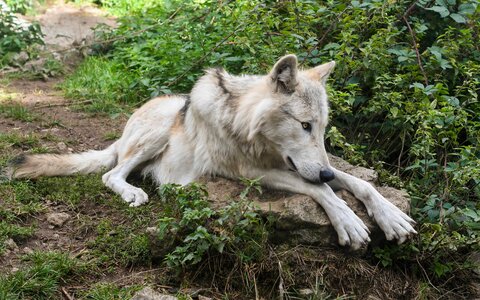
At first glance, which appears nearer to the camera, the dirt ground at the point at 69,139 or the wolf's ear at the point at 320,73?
the dirt ground at the point at 69,139

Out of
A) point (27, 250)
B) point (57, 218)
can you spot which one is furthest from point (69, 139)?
point (27, 250)

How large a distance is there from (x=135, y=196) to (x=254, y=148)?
52.4 inches

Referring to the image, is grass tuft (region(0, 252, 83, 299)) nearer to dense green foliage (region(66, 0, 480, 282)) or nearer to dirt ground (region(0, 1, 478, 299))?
dirt ground (region(0, 1, 478, 299))

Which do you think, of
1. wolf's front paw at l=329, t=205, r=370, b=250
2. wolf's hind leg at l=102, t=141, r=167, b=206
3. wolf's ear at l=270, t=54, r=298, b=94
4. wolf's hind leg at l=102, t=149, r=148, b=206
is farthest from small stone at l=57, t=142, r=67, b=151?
wolf's front paw at l=329, t=205, r=370, b=250

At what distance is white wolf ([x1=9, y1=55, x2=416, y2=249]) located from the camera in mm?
4246

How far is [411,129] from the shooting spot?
5207 mm

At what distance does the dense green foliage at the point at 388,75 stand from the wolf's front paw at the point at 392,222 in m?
0.16

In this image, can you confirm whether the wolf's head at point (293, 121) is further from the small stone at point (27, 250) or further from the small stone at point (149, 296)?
the small stone at point (27, 250)

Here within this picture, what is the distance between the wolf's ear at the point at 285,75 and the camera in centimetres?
441

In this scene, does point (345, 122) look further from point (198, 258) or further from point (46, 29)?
point (46, 29)

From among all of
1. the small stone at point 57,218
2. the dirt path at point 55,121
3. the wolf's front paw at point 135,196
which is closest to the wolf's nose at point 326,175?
the wolf's front paw at point 135,196

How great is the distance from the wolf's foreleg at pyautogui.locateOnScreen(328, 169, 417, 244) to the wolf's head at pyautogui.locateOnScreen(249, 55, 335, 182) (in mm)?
290

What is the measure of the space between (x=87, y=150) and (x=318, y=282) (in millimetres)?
3462

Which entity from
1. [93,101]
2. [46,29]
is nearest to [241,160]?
[93,101]
